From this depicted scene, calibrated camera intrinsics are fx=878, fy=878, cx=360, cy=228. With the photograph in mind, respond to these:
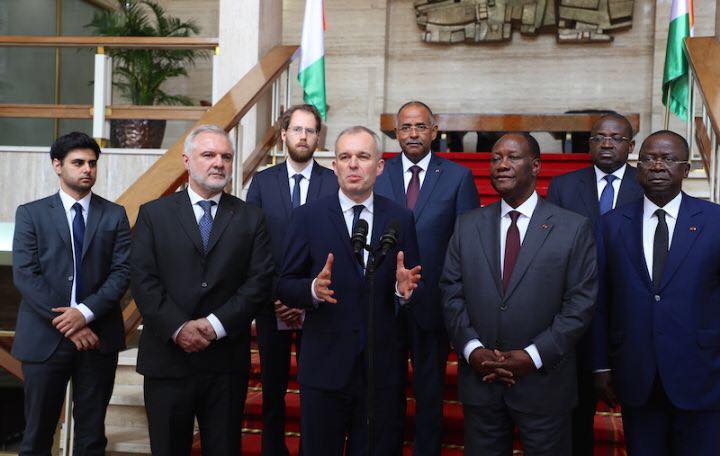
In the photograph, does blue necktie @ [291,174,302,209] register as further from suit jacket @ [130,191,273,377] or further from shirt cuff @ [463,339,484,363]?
shirt cuff @ [463,339,484,363]

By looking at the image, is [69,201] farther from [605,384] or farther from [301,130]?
[605,384]

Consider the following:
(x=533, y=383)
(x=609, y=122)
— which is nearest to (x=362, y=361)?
(x=533, y=383)

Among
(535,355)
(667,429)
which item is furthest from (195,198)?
(667,429)

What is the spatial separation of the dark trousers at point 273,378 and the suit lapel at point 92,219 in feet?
2.73

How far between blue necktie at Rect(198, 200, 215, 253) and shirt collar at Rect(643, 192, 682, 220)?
5.74 feet

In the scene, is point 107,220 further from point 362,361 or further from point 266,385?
Answer: point 362,361

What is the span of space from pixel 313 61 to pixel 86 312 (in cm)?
379

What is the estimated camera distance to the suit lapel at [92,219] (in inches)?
150

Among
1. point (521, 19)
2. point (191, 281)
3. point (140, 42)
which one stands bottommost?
point (191, 281)

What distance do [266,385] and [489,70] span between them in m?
6.69

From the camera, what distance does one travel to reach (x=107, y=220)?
12.7 feet

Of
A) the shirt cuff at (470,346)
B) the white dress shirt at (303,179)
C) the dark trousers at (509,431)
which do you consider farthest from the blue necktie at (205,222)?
the dark trousers at (509,431)

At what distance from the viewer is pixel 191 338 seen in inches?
131

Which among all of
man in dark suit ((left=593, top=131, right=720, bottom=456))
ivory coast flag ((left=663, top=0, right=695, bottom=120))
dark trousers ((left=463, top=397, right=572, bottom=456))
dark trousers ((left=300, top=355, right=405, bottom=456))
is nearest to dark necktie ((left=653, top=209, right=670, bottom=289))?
man in dark suit ((left=593, top=131, right=720, bottom=456))
